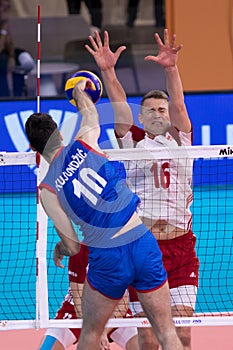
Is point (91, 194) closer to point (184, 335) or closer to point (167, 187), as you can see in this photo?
point (167, 187)

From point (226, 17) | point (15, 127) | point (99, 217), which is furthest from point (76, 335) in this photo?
point (226, 17)

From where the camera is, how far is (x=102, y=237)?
591 cm

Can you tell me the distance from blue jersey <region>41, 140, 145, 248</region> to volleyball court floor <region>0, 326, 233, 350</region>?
191cm

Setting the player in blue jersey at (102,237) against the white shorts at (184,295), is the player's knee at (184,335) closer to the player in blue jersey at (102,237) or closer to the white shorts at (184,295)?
the white shorts at (184,295)

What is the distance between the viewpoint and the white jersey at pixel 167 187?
6801 mm

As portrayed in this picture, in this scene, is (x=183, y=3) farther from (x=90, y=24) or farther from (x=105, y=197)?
(x=105, y=197)

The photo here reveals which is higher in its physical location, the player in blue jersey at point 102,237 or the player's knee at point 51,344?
the player in blue jersey at point 102,237

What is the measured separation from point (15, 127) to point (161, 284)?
21.5 feet

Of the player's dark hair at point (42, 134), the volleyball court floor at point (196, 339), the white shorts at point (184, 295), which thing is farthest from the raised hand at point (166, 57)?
the volleyball court floor at point (196, 339)

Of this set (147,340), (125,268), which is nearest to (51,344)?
(147,340)

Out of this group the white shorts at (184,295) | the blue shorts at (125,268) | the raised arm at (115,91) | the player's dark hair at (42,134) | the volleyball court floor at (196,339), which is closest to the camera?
the blue shorts at (125,268)

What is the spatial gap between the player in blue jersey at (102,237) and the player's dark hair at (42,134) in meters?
0.02

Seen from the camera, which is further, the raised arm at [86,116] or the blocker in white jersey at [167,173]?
the blocker in white jersey at [167,173]

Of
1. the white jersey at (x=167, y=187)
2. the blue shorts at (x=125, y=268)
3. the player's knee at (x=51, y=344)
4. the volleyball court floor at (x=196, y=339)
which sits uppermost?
the white jersey at (x=167, y=187)
